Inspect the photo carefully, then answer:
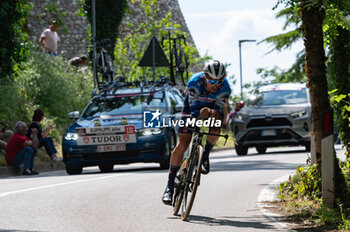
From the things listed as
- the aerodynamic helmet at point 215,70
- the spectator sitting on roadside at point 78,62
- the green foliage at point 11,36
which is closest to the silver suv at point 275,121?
the green foliage at point 11,36

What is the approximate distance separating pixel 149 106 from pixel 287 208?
8310mm

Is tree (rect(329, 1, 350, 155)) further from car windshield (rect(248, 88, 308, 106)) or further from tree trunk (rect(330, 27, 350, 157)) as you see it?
car windshield (rect(248, 88, 308, 106))

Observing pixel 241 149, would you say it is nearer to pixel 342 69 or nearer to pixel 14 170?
pixel 14 170

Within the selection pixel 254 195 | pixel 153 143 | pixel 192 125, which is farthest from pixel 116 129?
pixel 192 125

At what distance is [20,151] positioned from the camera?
1784 cm

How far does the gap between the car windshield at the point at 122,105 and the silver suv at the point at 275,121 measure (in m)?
4.85

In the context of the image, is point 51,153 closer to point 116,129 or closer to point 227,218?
point 116,129

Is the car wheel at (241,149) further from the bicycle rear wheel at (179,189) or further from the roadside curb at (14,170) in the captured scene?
the bicycle rear wheel at (179,189)

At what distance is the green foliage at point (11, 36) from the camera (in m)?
23.2

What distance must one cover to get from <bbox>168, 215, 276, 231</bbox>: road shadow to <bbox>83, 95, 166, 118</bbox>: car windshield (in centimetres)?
835

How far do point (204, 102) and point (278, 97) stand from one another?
13648 millimetres

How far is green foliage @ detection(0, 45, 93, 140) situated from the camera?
23.0 meters

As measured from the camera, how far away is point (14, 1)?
2342 centimetres

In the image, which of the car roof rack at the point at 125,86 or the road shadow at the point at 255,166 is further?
the car roof rack at the point at 125,86
